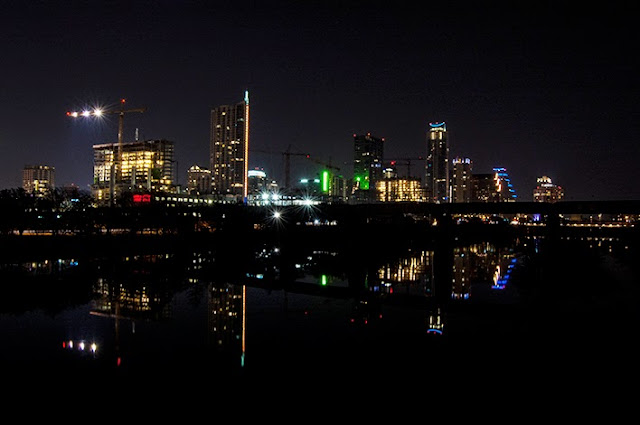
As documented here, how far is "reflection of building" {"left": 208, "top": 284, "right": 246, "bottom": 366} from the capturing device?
15.4 m

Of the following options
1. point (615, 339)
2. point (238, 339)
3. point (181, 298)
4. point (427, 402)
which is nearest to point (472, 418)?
point (427, 402)

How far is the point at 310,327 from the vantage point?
18406mm

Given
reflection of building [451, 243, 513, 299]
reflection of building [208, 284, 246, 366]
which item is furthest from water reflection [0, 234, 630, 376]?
reflection of building [451, 243, 513, 299]

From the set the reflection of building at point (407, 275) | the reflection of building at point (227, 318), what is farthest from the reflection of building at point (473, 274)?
the reflection of building at point (227, 318)

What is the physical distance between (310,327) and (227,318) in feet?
11.7

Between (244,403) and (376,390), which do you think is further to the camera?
(376,390)

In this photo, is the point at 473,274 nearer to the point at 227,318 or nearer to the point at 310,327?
the point at 310,327

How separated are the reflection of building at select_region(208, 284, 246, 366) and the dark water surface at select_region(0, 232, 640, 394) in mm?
64

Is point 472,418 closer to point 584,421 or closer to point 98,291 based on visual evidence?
point 584,421

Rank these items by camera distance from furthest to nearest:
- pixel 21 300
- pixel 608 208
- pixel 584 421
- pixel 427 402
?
pixel 608 208 < pixel 21 300 < pixel 427 402 < pixel 584 421

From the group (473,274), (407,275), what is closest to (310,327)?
(407,275)

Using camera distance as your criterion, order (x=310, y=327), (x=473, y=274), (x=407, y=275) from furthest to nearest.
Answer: (x=473, y=274)
(x=407, y=275)
(x=310, y=327)

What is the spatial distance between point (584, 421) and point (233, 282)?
75.1 ft

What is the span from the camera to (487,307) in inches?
931
